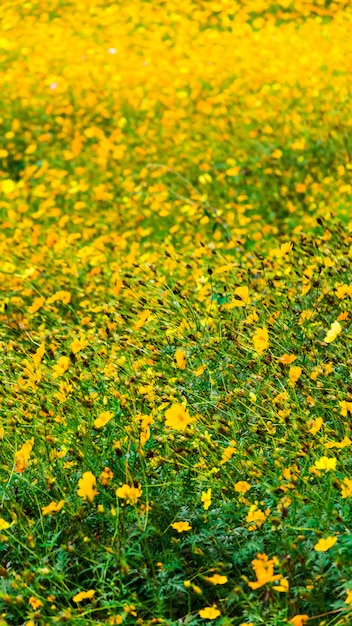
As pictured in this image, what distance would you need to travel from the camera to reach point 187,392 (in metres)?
2.86

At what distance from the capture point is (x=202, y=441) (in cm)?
244

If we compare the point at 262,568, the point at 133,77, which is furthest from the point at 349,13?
the point at 262,568

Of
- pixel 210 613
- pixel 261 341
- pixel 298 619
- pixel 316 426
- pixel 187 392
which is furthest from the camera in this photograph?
pixel 187 392

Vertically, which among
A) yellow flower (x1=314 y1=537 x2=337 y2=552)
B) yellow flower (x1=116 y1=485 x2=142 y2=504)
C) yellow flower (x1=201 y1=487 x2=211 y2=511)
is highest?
yellow flower (x1=314 y1=537 x2=337 y2=552)

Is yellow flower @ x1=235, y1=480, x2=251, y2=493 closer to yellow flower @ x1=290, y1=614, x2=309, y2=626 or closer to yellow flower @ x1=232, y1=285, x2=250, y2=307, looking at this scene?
yellow flower @ x1=290, y1=614, x2=309, y2=626

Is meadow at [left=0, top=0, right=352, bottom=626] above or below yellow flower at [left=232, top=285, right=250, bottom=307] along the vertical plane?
below

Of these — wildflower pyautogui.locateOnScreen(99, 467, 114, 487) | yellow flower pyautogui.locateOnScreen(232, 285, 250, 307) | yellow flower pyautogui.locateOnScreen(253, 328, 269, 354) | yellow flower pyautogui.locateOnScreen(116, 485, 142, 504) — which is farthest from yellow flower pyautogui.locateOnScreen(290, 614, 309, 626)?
yellow flower pyautogui.locateOnScreen(232, 285, 250, 307)

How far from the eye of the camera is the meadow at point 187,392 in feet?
7.45

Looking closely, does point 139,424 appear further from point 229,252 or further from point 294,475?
point 229,252

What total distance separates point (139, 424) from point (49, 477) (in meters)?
0.32

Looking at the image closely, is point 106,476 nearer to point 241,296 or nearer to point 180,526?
point 180,526

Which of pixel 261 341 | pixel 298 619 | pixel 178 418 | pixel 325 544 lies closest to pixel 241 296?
pixel 261 341

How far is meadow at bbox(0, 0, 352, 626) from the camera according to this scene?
89.4 inches

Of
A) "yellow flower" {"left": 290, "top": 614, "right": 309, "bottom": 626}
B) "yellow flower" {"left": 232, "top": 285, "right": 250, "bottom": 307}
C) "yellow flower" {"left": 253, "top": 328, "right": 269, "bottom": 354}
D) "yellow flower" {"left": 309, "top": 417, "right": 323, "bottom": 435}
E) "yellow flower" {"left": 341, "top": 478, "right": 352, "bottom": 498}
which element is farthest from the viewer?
"yellow flower" {"left": 232, "top": 285, "right": 250, "bottom": 307}
